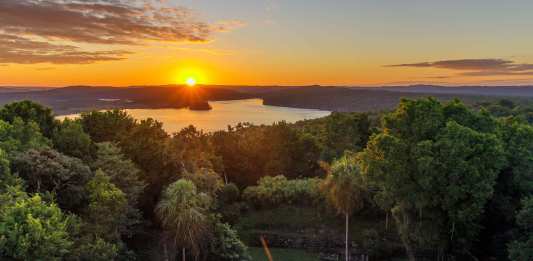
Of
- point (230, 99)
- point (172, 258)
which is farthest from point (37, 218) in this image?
point (230, 99)

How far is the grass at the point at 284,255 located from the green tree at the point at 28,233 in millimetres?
10214

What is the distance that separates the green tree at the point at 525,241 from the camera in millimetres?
12188

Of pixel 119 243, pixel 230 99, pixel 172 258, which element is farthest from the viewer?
pixel 230 99

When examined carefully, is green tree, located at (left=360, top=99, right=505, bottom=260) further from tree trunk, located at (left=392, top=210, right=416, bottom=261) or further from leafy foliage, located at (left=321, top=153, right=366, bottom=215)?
leafy foliage, located at (left=321, top=153, right=366, bottom=215)

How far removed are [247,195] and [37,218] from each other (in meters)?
13.5

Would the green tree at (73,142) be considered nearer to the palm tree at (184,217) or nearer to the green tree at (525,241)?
the palm tree at (184,217)

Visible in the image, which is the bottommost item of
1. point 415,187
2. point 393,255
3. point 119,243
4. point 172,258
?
point 393,255

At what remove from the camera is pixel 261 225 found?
65.1 feet

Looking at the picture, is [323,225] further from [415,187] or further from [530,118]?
[530,118]

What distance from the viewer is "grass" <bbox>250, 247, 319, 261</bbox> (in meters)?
17.3

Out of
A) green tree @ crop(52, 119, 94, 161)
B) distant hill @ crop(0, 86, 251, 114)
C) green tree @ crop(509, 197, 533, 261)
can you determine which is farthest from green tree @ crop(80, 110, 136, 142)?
distant hill @ crop(0, 86, 251, 114)

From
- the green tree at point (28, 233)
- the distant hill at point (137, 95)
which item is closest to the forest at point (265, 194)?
the green tree at point (28, 233)

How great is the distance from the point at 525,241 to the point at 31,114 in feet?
66.4

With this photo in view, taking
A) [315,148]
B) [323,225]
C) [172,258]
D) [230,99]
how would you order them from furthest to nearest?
[230,99] → [315,148] → [323,225] → [172,258]
